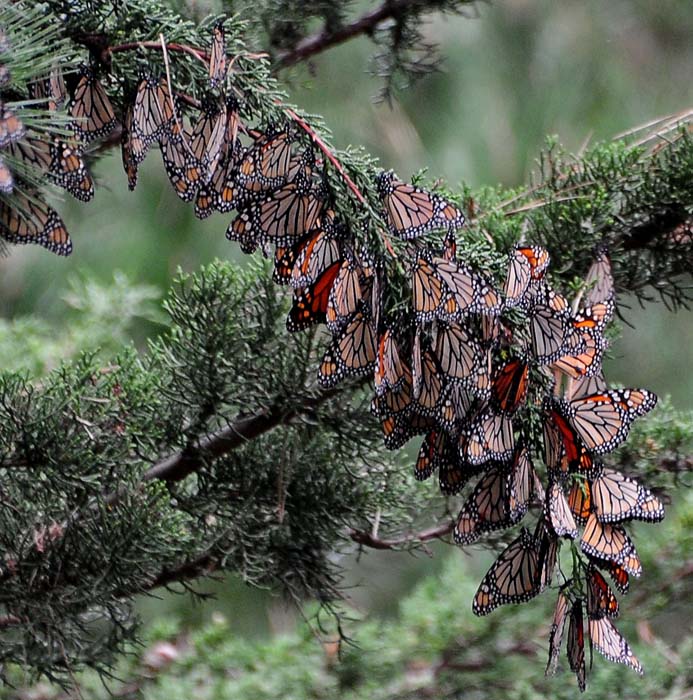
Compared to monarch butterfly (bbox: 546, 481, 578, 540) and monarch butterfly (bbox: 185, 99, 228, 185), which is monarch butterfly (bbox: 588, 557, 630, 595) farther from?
monarch butterfly (bbox: 185, 99, 228, 185)

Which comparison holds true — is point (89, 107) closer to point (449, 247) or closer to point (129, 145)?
point (129, 145)

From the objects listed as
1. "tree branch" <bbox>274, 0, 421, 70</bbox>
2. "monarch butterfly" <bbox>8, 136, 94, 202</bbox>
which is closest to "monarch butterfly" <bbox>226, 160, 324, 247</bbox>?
"monarch butterfly" <bbox>8, 136, 94, 202</bbox>

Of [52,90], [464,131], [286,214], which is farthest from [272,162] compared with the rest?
[464,131]

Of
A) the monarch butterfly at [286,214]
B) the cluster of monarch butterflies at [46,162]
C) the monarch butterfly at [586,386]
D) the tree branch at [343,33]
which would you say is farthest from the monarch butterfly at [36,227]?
the tree branch at [343,33]

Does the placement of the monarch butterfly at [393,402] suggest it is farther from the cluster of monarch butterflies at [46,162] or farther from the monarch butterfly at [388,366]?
the cluster of monarch butterflies at [46,162]

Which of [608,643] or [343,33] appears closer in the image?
[608,643]

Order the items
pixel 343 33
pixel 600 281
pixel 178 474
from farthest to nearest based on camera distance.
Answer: pixel 343 33 → pixel 178 474 → pixel 600 281
